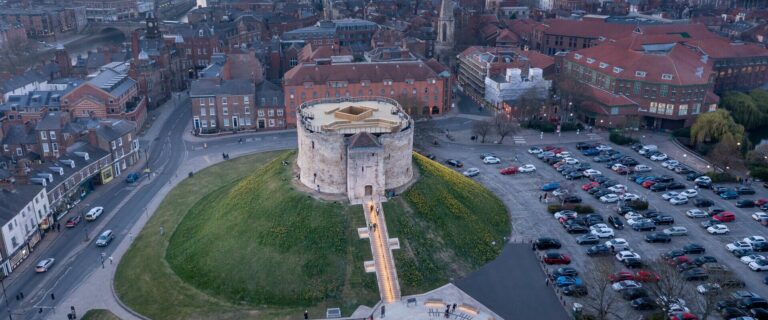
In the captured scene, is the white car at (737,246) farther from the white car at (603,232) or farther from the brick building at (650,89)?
the brick building at (650,89)

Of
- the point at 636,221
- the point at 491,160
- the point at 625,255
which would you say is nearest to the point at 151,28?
the point at 491,160

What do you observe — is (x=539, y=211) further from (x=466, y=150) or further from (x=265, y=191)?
(x=265, y=191)

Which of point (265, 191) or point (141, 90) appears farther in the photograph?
point (141, 90)

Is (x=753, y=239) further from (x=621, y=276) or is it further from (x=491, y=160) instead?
(x=491, y=160)

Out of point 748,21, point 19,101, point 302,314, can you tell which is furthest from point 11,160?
point 748,21

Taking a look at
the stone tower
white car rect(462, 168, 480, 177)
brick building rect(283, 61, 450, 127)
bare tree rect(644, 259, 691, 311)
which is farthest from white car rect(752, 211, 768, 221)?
the stone tower
